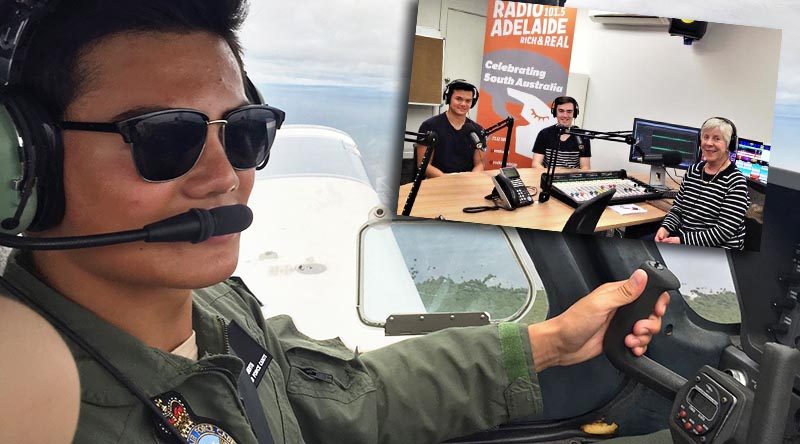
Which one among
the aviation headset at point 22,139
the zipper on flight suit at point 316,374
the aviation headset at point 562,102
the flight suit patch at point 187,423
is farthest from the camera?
the aviation headset at point 562,102

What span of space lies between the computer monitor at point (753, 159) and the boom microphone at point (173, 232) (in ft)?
3.36

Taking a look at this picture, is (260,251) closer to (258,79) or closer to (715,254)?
(258,79)

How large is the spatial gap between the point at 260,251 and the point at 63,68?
697 millimetres

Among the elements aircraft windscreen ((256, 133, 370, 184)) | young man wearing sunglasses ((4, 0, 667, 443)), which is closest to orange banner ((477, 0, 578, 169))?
aircraft windscreen ((256, 133, 370, 184))

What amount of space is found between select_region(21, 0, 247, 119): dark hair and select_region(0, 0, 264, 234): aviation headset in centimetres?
1

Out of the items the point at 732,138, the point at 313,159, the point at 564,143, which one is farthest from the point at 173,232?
the point at 732,138

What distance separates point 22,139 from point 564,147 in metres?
1.00

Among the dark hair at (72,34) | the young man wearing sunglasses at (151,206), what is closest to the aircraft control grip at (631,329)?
the young man wearing sunglasses at (151,206)

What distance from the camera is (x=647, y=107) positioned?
1.35 metres

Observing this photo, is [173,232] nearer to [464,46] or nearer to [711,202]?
[464,46]

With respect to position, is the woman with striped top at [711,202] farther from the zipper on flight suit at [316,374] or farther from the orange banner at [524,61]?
the zipper on flight suit at [316,374]

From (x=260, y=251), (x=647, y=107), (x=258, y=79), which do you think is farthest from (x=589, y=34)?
(x=260, y=251)

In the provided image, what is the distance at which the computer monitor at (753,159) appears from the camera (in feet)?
4.46

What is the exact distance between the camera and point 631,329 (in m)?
1.27
